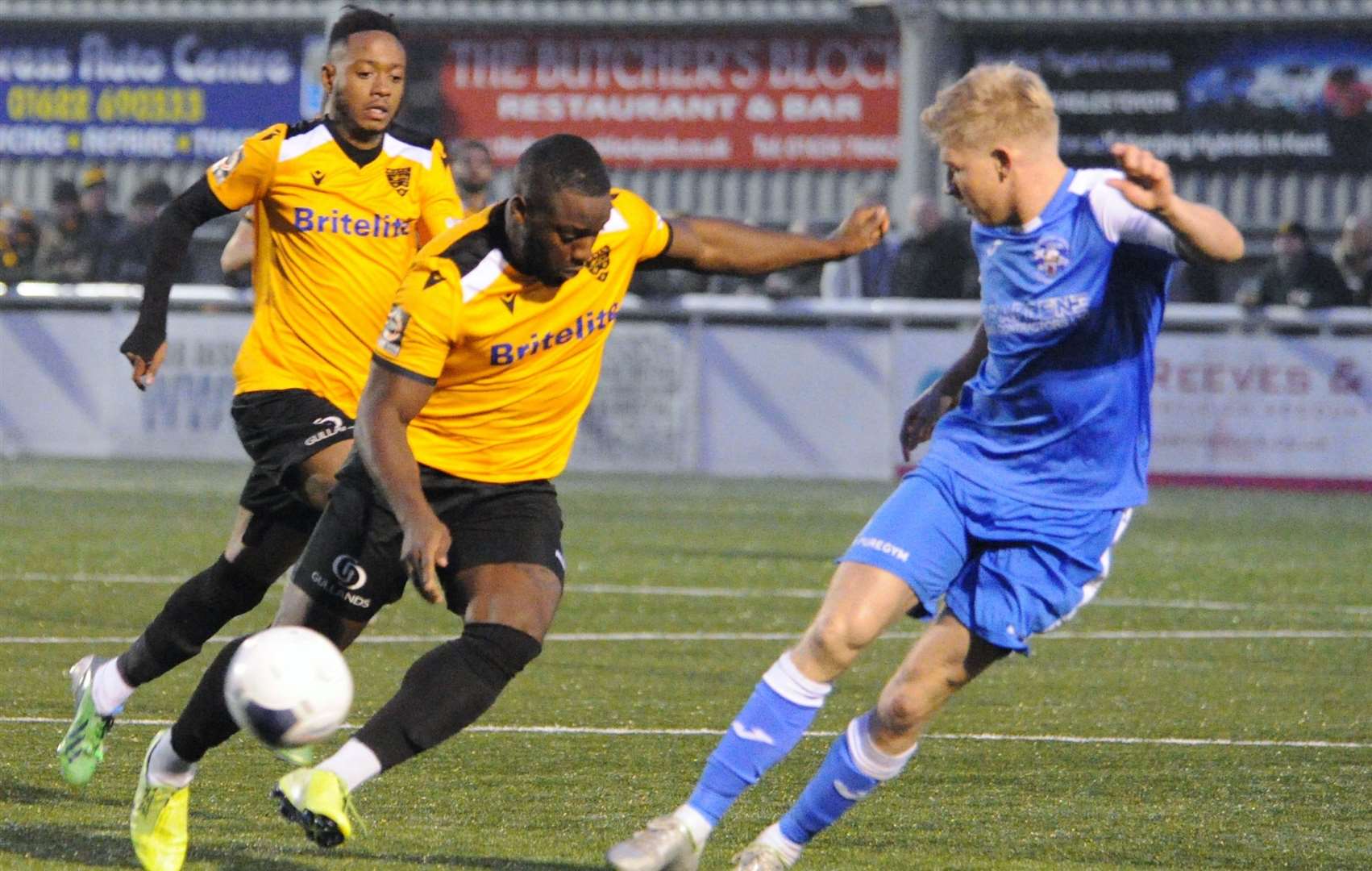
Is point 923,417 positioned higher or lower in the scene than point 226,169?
lower

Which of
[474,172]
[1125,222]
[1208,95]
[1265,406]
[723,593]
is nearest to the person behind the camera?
[1125,222]

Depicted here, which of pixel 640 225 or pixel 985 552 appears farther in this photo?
pixel 640 225

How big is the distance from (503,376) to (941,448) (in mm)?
1045

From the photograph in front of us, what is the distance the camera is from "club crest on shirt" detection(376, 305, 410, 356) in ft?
17.5

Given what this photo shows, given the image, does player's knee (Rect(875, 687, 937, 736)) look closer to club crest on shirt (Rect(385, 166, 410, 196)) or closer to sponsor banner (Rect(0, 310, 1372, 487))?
club crest on shirt (Rect(385, 166, 410, 196))

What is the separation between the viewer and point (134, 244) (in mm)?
20531

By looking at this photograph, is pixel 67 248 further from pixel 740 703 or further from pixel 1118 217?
pixel 1118 217

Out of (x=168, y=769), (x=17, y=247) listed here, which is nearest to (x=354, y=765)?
(x=168, y=769)

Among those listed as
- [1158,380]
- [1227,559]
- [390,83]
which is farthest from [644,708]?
[1158,380]

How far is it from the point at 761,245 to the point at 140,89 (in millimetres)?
23021

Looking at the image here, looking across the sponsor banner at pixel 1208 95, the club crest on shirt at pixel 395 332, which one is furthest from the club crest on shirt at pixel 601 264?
the sponsor banner at pixel 1208 95

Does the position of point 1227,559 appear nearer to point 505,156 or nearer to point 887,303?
point 887,303

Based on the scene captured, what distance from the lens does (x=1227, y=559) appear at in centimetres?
1347

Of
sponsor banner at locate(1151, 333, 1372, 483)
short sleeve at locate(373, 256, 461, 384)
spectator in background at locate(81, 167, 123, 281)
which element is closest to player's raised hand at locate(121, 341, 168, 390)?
short sleeve at locate(373, 256, 461, 384)
